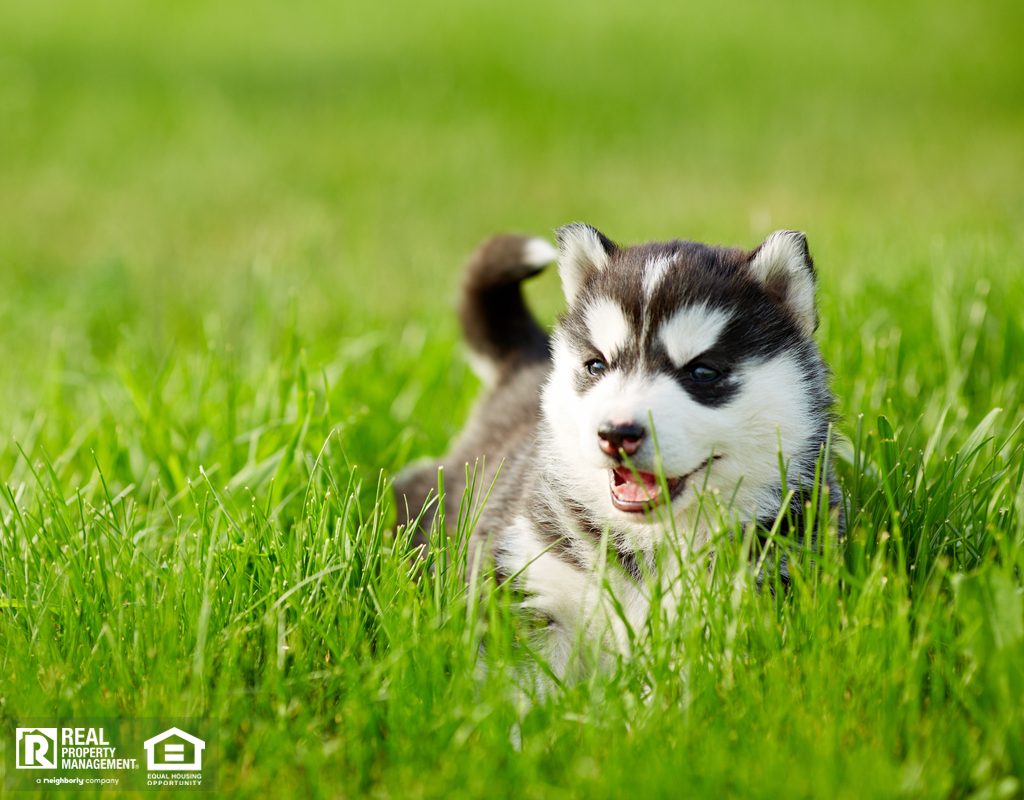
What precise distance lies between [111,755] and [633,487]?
160 centimetres

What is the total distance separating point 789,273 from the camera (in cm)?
283

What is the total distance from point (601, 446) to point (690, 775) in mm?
927

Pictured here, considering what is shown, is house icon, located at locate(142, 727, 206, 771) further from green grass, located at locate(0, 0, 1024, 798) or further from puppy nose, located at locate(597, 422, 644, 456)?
puppy nose, located at locate(597, 422, 644, 456)

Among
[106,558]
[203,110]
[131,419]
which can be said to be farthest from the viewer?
[203,110]

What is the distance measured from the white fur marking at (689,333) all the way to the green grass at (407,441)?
1.91 ft

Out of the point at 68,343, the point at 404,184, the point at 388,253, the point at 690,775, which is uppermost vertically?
the point at 404,184

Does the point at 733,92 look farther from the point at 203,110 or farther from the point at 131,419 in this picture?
the point at 131,419

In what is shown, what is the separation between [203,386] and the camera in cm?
407

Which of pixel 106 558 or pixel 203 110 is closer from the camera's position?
pixel 106 558

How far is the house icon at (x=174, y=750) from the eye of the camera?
6.79 ft

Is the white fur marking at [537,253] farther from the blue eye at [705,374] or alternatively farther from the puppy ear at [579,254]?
the blue eye at [705,374]

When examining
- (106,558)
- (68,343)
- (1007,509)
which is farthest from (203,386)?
(1007,509)

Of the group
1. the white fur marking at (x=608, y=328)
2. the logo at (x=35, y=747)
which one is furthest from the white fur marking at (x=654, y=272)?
the logo at (x=35, y=747)

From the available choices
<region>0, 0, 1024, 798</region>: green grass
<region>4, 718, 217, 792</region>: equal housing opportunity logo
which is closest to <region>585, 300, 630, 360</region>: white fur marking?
<region>0, 0, 1024, 798</region>: green grass
